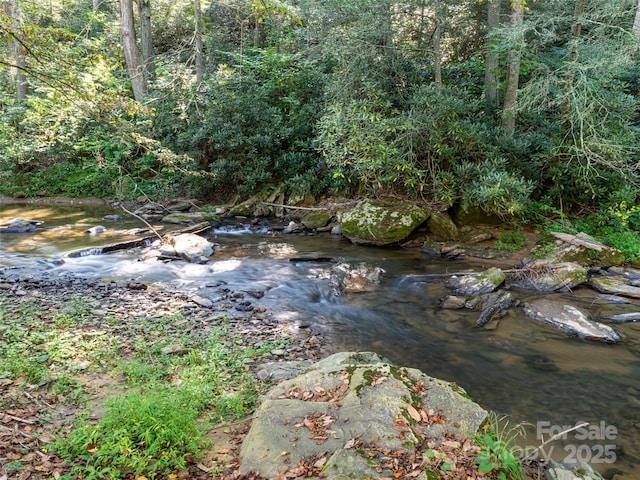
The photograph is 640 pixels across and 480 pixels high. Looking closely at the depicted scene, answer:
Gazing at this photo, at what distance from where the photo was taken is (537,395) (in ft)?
16.3

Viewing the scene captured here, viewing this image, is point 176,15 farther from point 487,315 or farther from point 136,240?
point 487,315

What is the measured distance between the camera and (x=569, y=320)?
674 cm

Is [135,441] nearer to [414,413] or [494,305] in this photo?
[414,413]

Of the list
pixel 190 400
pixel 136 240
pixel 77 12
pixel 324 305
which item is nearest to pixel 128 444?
pixel 190 400

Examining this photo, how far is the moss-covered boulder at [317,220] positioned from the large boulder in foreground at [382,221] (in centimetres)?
146

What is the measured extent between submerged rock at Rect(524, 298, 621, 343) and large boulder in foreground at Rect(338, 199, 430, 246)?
4.28 meters

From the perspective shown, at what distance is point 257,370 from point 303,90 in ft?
45.8

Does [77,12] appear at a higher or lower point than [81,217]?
higher

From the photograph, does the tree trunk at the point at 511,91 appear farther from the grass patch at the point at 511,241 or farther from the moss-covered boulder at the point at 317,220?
the moss-covered boulder at the point at 317,220

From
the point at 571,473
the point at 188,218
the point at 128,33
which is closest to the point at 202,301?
the point at 571,473

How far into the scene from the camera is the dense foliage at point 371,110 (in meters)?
7.06

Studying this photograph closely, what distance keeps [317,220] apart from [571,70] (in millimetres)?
7951

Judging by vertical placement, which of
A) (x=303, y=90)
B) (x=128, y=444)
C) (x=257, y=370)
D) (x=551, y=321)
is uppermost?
(x=303, y=90)

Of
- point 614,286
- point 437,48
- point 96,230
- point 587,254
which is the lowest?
point 614,286
